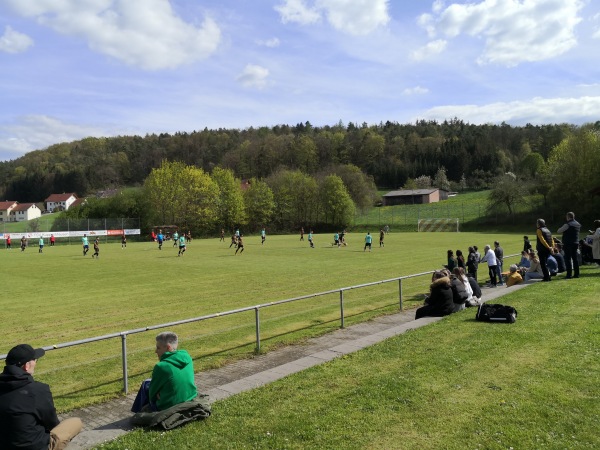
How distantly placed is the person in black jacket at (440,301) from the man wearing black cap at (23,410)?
314 inches

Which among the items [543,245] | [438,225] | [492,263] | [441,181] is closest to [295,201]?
[438,225]

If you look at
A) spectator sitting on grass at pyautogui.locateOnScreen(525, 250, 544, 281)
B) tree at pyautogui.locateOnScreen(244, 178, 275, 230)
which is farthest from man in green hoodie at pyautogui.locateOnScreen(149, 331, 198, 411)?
tree at pyautogui.locateOnScreen(244, 178, 275, 230)

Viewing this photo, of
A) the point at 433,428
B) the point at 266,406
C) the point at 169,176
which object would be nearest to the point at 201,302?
the point at 266,406

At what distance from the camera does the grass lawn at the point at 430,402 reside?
4.42m

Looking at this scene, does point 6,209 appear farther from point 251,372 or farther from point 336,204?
point 251,372

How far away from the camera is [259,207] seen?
8169cm

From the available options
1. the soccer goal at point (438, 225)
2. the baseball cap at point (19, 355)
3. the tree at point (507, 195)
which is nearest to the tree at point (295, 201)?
the soccer goal at point (438, 225)

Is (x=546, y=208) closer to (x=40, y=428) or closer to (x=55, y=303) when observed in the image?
(x=55, y=303)

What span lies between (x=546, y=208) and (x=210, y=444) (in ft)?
243

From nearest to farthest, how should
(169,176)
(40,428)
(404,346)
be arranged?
(40,428)
(404,346)
(169,176)

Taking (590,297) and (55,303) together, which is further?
(55,303)

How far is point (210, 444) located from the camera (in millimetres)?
4457

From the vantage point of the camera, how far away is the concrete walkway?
5000mm

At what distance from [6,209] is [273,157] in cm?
7957
